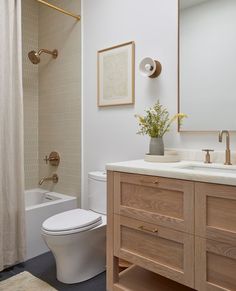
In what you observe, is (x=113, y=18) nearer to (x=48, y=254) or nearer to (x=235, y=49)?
(x=235, y=49)

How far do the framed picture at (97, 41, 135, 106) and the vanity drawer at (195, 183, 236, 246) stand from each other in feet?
3.78

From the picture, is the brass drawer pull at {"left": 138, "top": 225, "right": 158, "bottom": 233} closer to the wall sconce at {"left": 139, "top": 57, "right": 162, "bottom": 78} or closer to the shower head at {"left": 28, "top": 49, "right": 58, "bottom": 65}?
the wall sconce at {"left": 139, "top": 57, "right": 162, "bottom": 78}

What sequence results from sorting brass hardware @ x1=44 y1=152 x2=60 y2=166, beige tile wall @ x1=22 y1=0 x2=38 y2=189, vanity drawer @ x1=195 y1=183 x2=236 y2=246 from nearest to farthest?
vanity drawer @ x1=195 y1=183 x2=236 y2=246, brass hardware @ x1=44 y1=152 x2=60 y2=166, beige tile wall @ x1=22 y1=0 x2=38 y2=189

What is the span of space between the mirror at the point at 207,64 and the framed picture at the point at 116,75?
0.47m

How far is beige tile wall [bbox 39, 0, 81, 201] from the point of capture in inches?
103

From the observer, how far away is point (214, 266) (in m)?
1.19

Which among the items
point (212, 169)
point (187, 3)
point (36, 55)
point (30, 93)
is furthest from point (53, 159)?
point (187, 3)

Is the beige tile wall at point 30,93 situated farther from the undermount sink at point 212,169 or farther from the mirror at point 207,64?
the undermount sink at point 212,169

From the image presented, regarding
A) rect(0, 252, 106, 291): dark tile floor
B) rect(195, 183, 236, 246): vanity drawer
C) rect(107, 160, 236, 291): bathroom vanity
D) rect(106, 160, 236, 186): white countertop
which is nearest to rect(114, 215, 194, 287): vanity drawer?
rect(107, 160, 236, 291): bathroom vanity

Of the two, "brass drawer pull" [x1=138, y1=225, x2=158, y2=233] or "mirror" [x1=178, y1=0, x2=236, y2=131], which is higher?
"mirror" [x1=178, y1=0, x2=236, y2=131]

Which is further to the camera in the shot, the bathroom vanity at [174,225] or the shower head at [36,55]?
the shower head at [36,55]

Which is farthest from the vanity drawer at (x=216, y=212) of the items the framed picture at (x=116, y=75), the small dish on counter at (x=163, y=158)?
the framed picture at (x=116, y=75)

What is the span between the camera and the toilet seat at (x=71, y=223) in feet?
5.53

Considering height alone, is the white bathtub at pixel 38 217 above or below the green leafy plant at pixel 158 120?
below
